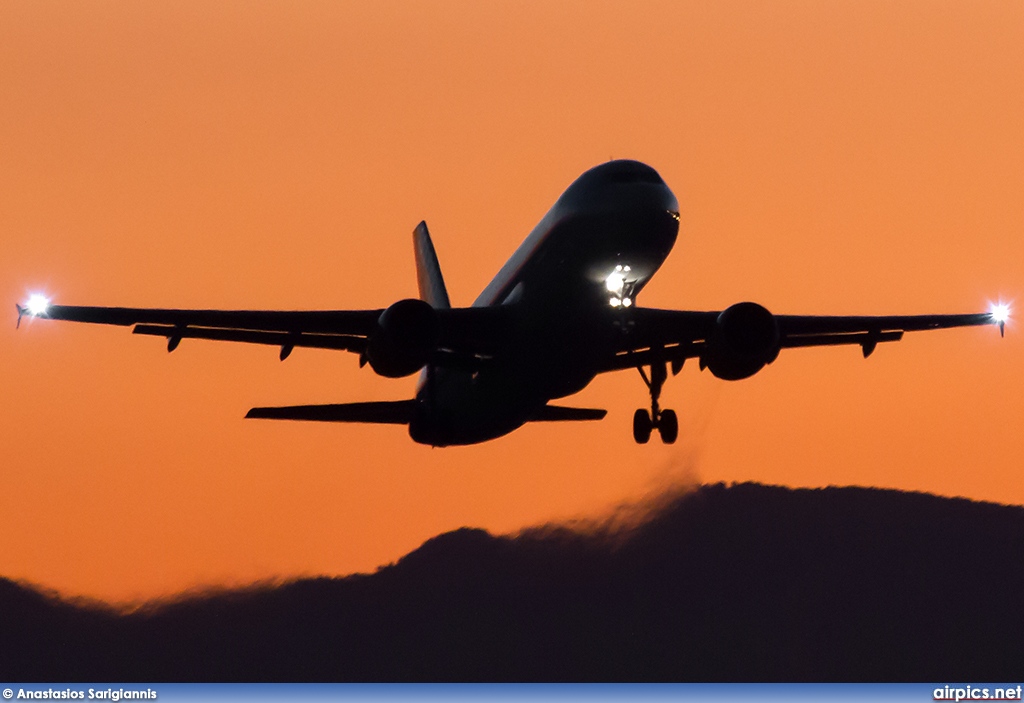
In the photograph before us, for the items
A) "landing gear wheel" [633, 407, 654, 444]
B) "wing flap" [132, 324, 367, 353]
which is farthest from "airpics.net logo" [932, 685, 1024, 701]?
"wing flap" [132, 324, 367, 353]

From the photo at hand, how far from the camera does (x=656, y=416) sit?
141 feet

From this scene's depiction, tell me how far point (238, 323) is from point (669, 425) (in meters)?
12.4

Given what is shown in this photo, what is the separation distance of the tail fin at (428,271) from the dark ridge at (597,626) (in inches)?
1038

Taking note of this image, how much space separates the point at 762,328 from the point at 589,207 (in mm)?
5623

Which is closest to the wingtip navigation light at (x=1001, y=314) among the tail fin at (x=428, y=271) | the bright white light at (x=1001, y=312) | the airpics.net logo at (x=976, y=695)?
the bright white light at (x=1001, y=312)

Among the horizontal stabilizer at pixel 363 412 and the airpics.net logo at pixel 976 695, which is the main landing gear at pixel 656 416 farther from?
the airpics.net logo at pixel 976 695

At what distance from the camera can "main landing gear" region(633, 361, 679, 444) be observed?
141 feet

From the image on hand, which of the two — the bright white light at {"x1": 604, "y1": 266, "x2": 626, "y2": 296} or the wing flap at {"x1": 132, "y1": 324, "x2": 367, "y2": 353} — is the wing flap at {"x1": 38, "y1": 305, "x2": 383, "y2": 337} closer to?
the wing flap at {"x1": 132, "y1": 324, "x2": 367, "y2": 353}

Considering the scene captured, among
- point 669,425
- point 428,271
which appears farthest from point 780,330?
point 428,271

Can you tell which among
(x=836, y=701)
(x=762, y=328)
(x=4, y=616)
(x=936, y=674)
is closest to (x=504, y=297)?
(x=762, y=328)

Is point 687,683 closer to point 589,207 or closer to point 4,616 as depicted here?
point 4,616

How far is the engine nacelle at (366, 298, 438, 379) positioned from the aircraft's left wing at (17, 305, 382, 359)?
2262mm

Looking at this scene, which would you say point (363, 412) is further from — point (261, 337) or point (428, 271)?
point (428, 271)

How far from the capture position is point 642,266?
119ft
